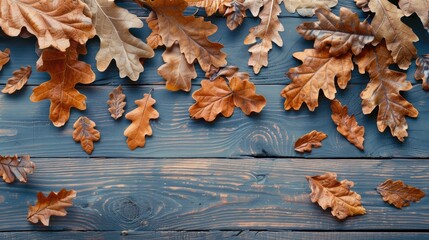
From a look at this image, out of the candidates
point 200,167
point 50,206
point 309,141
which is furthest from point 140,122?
point 309,141

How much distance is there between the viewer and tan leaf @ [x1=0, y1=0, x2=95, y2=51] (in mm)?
1352

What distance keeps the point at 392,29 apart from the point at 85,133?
0.87 m

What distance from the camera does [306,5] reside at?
4.77 ft

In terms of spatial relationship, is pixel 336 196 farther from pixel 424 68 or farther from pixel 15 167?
pixel 15 167

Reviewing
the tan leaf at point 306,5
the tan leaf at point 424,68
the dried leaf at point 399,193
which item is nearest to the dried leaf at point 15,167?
the tan leaf at point 306,5

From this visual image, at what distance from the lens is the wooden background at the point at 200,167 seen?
1409 millimetres

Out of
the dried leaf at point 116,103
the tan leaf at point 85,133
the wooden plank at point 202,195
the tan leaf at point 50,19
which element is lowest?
the wooden plank at point 202,195

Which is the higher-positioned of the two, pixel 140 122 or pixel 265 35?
pixel 265 35

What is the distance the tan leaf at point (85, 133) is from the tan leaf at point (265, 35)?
46 centimetres

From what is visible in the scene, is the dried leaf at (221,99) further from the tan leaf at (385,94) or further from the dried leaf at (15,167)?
the dried leaf at (15,167)

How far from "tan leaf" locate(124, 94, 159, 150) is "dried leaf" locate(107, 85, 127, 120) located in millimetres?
25

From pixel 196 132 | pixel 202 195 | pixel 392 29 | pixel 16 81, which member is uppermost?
pixel 392 29

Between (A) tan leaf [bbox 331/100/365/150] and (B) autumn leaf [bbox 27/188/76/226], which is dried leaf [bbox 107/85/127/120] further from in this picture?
(A) tan leaf [bbox 331/100/365/150]

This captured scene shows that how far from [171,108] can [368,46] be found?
0.56 metres
